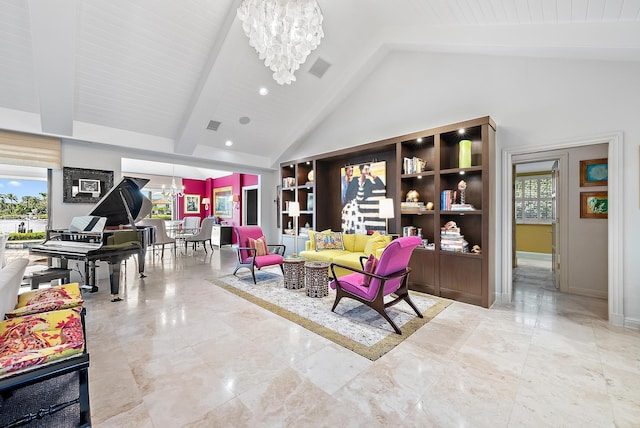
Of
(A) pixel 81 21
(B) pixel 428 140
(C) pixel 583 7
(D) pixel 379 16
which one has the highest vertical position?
(D) pixel 379 16

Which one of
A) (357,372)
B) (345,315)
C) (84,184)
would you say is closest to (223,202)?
(84,184)

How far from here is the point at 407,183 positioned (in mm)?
4578

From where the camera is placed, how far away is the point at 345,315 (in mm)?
3178

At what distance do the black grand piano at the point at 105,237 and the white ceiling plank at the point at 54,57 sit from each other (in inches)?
59.8

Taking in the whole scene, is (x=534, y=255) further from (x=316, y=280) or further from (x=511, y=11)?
(x=316, y=280)

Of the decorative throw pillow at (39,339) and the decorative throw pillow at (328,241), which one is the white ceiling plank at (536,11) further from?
the decorative throw pillow at (39,339)

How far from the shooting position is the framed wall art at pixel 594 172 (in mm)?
3874

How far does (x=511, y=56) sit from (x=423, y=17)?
1.36m

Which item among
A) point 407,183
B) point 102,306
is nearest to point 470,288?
point 407,183

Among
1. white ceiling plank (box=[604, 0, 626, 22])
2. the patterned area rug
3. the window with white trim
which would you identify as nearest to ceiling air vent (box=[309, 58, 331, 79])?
white ceiling plank (box=[604, 0, 626, 22])

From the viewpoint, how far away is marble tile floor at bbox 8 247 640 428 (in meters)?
1.65

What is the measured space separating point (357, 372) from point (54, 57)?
16.6 ft

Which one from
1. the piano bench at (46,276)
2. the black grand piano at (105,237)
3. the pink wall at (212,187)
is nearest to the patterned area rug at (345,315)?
the black grand piano at (105,237)

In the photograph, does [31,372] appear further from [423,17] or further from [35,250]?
[423,17]
